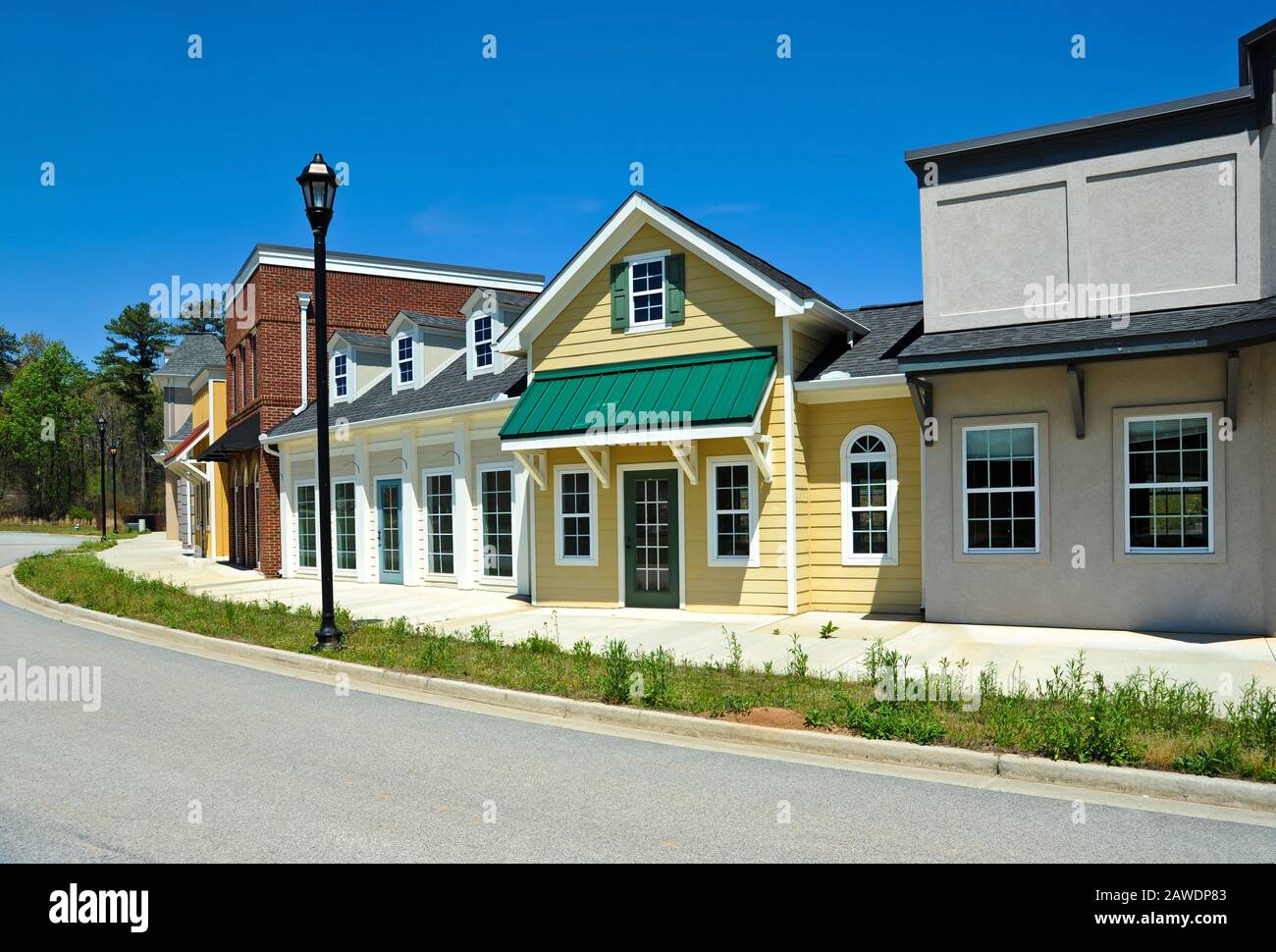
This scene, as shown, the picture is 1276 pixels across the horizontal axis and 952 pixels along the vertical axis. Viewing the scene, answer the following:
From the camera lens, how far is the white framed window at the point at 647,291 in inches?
635

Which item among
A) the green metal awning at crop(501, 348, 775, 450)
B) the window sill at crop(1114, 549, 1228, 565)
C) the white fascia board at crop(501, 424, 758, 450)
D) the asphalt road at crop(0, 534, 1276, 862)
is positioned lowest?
the asphalt road at crop(0, 534, 1276, 862)

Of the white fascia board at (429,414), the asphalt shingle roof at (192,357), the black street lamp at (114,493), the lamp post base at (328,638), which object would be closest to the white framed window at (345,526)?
the white fascia board at (429,414)

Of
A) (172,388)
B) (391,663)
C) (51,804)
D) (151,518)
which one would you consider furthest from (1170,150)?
(151,518)

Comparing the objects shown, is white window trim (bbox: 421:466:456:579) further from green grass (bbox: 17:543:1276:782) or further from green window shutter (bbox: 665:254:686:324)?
green window shutter (bbox: 665:254:686:324)

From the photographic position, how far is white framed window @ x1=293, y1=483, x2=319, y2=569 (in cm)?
2491

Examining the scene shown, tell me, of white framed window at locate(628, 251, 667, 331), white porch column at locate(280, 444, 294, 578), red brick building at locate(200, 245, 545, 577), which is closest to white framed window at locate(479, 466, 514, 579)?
white framed window at locate(628, 251, 667, 331)

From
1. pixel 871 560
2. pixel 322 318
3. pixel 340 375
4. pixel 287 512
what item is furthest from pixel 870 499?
pixel 287 512

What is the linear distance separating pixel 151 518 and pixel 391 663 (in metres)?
67.1

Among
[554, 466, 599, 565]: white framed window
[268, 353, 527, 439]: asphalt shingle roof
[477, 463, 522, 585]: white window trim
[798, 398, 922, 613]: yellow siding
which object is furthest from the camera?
[268, 353, 527, 439]: asphalt shingle roof

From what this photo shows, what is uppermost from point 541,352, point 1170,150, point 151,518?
point 1170,150

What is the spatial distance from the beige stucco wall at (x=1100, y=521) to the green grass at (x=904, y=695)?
2927 mm

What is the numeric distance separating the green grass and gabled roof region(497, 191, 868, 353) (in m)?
5.48
